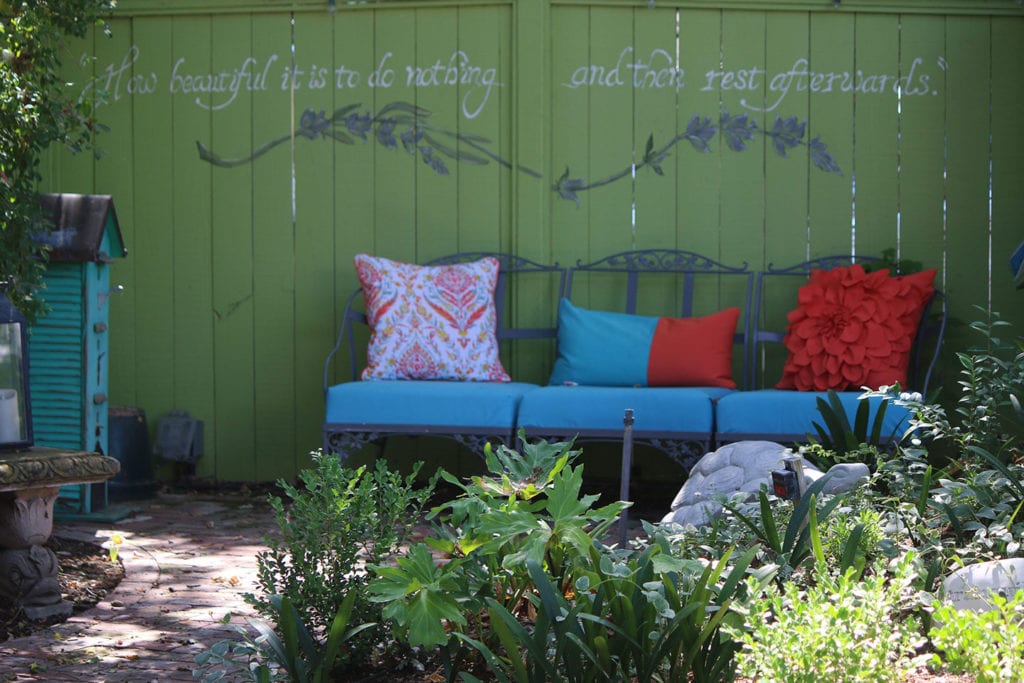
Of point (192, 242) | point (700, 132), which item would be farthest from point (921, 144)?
point (192, 242)

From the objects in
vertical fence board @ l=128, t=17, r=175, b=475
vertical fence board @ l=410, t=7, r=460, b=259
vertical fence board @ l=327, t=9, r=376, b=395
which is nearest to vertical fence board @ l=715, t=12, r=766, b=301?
vertical fence board @ l=410, t=7, r=460, b=259

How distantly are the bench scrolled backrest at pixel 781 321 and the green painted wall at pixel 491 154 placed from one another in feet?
0.24

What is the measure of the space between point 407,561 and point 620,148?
11.7ft

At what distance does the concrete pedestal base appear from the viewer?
3.09m

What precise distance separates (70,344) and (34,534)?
1489mm

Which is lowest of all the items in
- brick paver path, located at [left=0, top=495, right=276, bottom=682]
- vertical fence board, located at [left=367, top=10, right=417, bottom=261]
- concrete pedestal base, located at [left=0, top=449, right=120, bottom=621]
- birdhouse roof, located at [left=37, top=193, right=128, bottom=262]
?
brick paver path, located at [left=0, top=495, right=276, bottom=682]

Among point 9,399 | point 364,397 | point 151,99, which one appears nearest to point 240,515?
point 364,397

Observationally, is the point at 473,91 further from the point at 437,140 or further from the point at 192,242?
the point at 192,242

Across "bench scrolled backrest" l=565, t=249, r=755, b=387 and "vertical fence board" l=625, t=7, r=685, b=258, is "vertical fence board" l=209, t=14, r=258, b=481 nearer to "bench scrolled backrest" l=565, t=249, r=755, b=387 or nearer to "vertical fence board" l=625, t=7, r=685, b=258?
"bench scrolled backrest" l=565, t=249, r=755, b=387

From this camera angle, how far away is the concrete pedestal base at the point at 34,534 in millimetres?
3092

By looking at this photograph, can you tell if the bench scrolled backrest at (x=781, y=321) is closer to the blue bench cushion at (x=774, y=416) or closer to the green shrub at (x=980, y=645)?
the blue bench cushion at (x=774, y=416)

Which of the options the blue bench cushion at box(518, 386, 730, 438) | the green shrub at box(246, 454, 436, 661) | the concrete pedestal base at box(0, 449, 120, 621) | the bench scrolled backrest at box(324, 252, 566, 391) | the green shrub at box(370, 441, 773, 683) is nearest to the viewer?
the green shrub at box(370, 441, 773, 683)

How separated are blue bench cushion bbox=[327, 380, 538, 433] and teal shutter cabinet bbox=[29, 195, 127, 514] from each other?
0.91 meters

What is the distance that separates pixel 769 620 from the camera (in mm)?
2281
